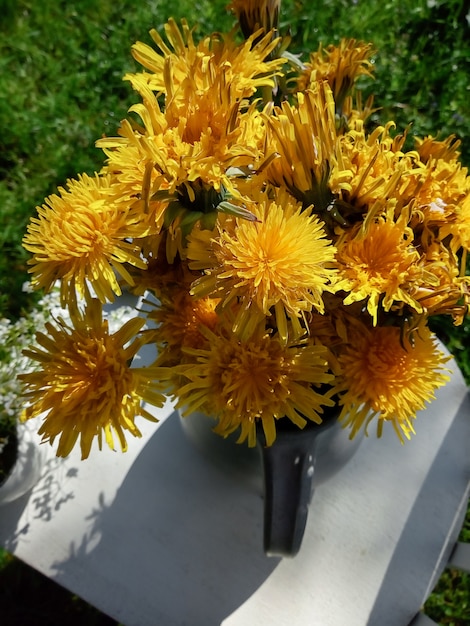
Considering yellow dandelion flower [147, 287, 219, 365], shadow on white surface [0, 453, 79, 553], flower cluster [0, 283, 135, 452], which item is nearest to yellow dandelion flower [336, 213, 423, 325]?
yellow dandelion flower [147, 287, 219, 365]

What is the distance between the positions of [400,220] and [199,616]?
50cm

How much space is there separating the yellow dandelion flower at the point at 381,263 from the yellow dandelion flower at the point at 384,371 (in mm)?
48

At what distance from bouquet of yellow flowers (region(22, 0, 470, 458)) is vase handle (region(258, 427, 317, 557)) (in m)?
0.04

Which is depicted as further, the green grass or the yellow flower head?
the green grass

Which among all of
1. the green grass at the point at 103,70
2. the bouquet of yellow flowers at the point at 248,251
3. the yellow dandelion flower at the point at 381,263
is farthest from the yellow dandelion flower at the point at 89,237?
the green grass at the point at 103,70

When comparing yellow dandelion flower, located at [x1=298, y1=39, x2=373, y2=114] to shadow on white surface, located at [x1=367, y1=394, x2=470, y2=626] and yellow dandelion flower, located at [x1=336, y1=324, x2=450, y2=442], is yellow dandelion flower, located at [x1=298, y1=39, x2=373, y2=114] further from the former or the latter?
shadow on white surface, located at [x1=367, y1=394, x2=470, y2=626]

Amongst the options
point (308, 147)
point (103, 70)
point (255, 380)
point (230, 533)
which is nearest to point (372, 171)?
point (308, 147)

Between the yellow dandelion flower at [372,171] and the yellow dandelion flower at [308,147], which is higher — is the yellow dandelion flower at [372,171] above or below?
below

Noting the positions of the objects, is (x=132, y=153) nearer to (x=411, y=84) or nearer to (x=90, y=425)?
(x=90, y=425)

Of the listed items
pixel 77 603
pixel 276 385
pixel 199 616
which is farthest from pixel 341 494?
pixel 77 603

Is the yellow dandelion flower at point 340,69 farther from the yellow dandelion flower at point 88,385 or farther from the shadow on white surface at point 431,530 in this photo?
the shadow on white surface at point 431,530

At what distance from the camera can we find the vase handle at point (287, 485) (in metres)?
0.48

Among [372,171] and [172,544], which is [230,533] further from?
[372,171]

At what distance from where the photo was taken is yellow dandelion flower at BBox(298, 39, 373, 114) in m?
0.50
